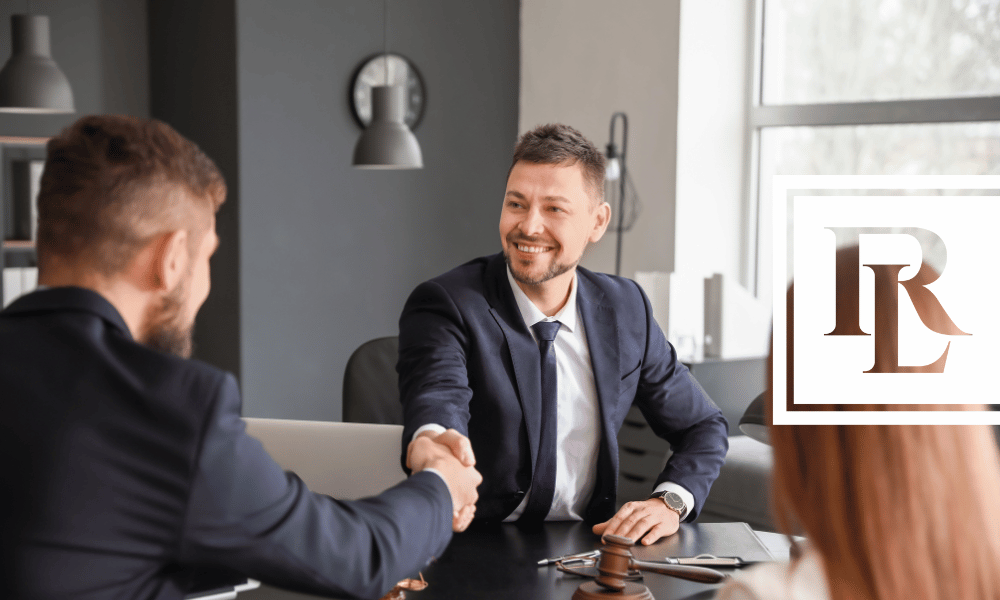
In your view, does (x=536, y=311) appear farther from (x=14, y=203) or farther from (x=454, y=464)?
(x=14, y=203)

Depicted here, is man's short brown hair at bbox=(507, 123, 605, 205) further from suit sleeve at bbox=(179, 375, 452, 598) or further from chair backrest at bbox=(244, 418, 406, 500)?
suit sleeve at bbox=(179, 375, 452, 598)

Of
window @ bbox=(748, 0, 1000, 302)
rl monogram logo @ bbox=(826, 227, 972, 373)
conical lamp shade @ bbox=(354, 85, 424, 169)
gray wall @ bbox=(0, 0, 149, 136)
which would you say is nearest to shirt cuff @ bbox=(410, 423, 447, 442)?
rl monogram logo @ bbox=(826, 227, 972, 373)

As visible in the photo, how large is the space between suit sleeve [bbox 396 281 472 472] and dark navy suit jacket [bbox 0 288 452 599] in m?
0.74

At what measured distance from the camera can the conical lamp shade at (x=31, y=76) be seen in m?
3.26

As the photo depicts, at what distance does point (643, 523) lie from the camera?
1.78m

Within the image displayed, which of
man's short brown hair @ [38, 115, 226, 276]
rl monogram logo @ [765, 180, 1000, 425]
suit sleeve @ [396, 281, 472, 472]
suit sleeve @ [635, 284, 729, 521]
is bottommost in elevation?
suit sleeve @ [635, 284, 729, 521]

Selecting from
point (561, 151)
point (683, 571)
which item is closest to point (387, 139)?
point (561, 151)

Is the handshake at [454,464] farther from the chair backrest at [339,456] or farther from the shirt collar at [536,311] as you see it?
the shirt collar at [536,311]

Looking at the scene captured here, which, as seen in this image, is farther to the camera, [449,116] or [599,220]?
[449,116]

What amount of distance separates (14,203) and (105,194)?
148 inches

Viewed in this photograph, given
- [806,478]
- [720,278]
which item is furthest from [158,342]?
[720,278]

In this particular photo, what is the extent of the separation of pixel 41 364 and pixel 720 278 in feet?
11.5

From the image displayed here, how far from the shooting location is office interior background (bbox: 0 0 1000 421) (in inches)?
167

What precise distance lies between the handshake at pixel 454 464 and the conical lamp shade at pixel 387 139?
234cm
